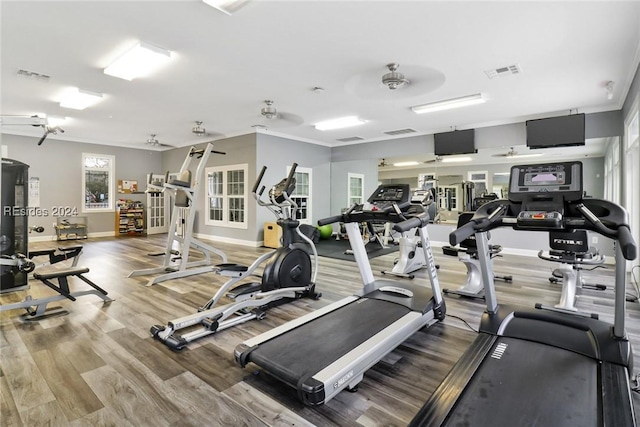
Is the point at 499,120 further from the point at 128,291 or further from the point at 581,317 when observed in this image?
the point at 128,291

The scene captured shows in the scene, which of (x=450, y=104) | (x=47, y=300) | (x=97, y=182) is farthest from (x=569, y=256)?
(x=97, y=182)

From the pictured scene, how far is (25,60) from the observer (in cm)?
357

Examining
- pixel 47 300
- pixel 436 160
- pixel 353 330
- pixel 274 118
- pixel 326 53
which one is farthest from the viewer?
pixel 436 160

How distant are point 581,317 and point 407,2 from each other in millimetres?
2678

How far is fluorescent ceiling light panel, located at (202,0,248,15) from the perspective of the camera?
2.43 meters

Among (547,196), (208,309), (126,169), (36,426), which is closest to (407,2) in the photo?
(547,196)

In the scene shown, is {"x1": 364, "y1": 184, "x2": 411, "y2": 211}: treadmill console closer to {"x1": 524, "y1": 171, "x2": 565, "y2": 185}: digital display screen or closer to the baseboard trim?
{"x1": 524, "y1": 171, "x2": 565, "y2": 185}: digital display screen

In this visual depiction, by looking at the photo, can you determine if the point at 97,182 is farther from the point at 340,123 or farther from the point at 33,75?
the point at 340,123

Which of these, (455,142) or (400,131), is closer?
(455,142)

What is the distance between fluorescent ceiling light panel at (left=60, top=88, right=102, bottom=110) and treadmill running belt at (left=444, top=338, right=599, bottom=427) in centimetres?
581

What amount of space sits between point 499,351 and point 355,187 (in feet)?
23.5

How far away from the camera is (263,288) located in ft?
11.0

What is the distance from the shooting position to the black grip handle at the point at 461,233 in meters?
2.00

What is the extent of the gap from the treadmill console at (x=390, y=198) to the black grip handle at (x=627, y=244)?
1.55 metres
